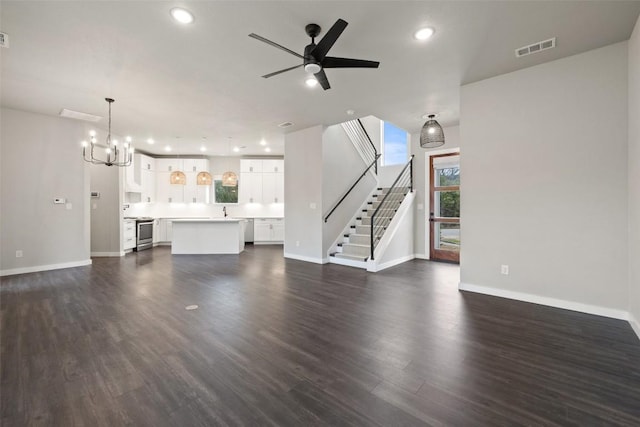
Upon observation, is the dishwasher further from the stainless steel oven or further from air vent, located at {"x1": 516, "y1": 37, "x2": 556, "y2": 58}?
air vent, located at {"x1": 516, "y1": 37, "x2": 556, "y2": 58}

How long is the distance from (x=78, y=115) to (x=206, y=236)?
12.3ft

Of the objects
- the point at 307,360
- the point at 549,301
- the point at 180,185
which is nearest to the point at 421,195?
the point at 549,301

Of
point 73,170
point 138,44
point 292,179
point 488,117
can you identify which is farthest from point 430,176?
point 73,170

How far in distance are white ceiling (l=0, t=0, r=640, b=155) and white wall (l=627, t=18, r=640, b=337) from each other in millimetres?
343

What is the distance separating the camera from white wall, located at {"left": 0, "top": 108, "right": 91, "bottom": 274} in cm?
507

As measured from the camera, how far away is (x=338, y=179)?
670cm

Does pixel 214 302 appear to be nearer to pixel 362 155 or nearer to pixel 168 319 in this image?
pixel 168 319

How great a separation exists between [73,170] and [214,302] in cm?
487

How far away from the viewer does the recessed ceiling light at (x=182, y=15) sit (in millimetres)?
2512

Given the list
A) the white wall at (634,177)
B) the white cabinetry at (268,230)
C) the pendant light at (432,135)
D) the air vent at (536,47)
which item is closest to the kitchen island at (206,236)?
the white cabinetry at (268,230)

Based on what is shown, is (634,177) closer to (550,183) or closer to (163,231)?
(550,183)

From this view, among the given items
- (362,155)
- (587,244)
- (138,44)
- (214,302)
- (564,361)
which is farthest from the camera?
(362,155)

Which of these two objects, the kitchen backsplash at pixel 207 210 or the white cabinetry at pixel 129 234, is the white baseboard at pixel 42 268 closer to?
the white cabinetry at pixel 129 234

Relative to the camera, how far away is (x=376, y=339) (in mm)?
2617
